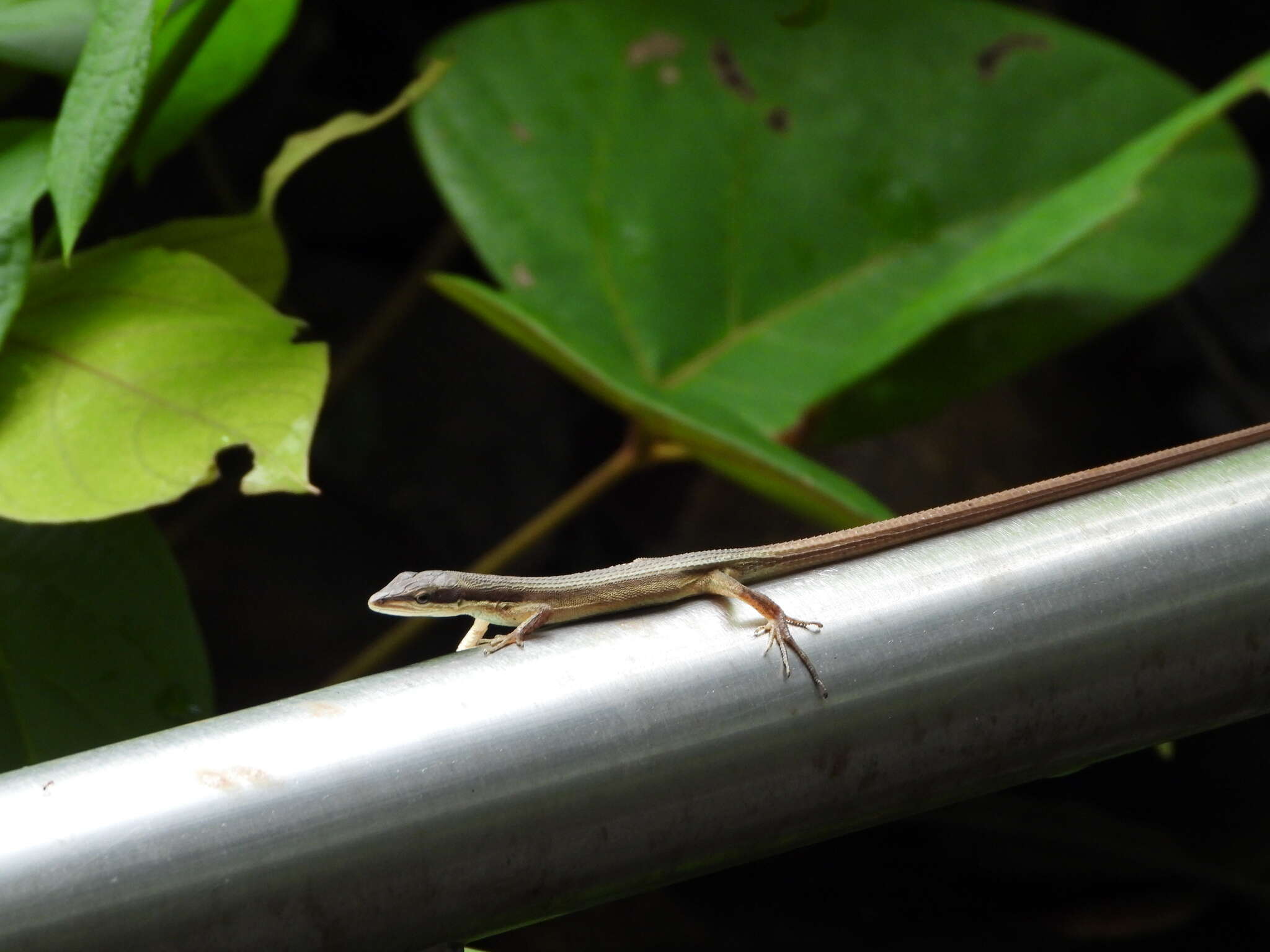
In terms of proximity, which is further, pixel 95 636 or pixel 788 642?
pixel 95 636

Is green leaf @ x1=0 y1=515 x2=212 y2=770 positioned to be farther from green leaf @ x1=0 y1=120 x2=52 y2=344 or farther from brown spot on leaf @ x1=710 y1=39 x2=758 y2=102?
brown spot on leaf @ x1=710 y1=39 x2=758 y2=102

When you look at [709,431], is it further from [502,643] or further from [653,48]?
[653,48]

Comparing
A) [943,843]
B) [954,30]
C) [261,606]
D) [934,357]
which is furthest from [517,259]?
[261,606]

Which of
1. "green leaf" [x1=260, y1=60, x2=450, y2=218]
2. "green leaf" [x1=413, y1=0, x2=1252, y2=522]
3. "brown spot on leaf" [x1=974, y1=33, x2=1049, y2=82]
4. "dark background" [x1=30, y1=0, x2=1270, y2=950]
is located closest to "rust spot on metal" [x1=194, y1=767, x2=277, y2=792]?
"green leaf" [x1=260, y1=60, x2=450, y2=218]

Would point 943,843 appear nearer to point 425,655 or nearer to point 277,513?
point 425,655

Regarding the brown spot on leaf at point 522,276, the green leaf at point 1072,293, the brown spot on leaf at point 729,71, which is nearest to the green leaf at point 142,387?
the brown spot on leaf at point 522,276

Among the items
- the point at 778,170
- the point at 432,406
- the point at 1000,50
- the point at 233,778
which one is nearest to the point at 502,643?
the point at 233,778

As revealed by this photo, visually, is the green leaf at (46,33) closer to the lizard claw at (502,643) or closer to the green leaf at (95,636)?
the green leaf at (95,636)
